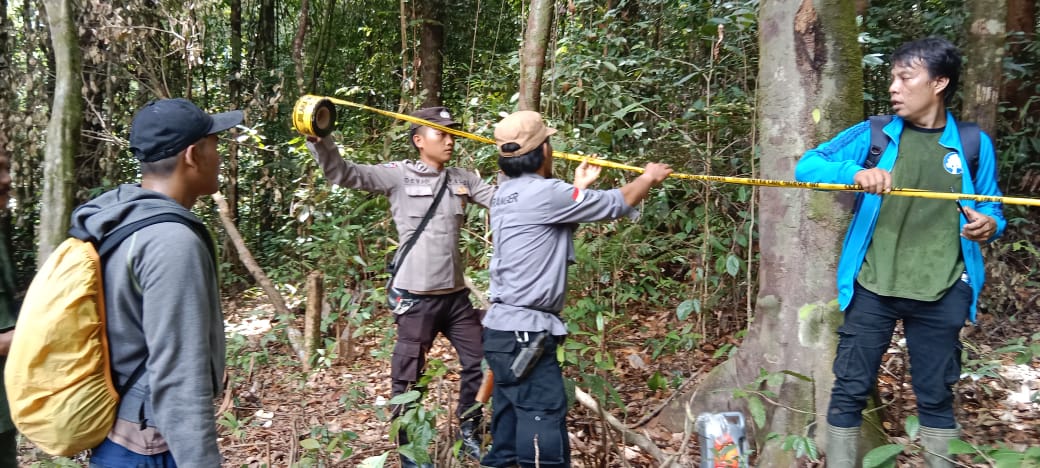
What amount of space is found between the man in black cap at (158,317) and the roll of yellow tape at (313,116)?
4.95ft

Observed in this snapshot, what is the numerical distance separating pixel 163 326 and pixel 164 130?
1.77 feet

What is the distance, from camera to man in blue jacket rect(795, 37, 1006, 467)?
271 cm

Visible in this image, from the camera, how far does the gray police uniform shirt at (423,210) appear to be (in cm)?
376

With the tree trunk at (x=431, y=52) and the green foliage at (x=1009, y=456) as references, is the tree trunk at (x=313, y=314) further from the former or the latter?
the green foliage at (x=1009, y=456)

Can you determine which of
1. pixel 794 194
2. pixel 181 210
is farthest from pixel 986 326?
pixel 181 210

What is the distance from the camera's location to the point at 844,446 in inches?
112

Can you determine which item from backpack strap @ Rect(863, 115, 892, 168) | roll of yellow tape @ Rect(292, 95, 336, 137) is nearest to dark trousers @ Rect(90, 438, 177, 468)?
roll of yellow tape @ Rect(292, 95, 336, 137)

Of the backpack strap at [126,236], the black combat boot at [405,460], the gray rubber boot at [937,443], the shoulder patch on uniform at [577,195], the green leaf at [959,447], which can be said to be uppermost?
the shoulder patch on uniform at [577,195]

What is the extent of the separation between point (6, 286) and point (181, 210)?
107 centimetres

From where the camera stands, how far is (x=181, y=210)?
5.94ft

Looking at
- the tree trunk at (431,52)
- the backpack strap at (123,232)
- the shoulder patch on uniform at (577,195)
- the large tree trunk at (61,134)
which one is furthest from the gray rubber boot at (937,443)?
the tree trunk at (431,52)

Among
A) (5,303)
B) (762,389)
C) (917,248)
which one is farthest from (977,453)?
(5,303)

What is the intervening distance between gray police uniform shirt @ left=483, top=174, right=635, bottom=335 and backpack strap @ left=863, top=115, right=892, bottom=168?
38.6 inches

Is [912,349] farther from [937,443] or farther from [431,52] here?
[431,52]
